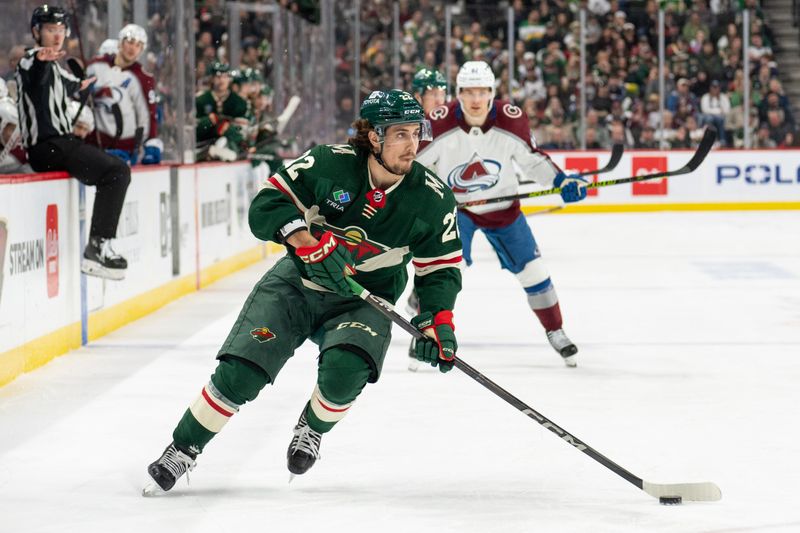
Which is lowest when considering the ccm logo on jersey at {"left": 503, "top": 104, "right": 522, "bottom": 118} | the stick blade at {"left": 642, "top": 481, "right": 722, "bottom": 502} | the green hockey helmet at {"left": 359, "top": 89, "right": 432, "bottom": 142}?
the stick blade at {"left": 642, "top": 481, "right": 722, "bottom": 502}

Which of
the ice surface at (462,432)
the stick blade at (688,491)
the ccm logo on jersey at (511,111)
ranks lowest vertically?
the ice surface at (462,432)

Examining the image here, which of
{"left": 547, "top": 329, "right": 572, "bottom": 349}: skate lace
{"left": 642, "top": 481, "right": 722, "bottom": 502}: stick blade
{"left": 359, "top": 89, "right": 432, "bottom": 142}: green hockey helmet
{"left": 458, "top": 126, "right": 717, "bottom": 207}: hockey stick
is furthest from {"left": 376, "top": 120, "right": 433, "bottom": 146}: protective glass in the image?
{"left": 547, "top": 329, "right": 572, "bottom": 349}: skate lace

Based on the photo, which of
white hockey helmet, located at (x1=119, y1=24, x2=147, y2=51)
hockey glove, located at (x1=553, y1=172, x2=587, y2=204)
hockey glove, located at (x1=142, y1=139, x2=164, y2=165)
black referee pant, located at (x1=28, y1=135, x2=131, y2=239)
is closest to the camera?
hockey glove, located at (x1=553, y1=172, x2=587, y2=204)

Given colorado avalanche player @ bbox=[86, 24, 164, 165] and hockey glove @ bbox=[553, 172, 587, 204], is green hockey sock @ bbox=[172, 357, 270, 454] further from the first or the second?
colorado avalanche player @ bbox=[86, 24, 164, 165]

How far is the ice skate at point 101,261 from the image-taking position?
6242 millimetres

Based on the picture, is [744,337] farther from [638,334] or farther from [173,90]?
[173,90]

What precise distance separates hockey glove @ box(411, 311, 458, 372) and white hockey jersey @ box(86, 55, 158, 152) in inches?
168

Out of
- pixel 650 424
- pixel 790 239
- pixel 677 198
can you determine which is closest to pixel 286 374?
pixel 650 424

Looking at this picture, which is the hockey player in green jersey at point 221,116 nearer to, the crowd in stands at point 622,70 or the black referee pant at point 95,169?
the black referee pant at point 95,169

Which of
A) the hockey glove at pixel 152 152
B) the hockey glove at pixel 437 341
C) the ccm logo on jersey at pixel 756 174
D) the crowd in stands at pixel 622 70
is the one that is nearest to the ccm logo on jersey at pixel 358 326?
the hockey glove at pixel 437 341

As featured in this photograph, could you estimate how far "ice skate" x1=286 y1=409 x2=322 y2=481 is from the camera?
354 centimetres

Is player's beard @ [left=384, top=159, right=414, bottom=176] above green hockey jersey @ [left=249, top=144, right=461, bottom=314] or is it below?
above

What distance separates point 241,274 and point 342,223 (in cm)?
631

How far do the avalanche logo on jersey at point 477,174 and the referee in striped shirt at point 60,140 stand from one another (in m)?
1.57
